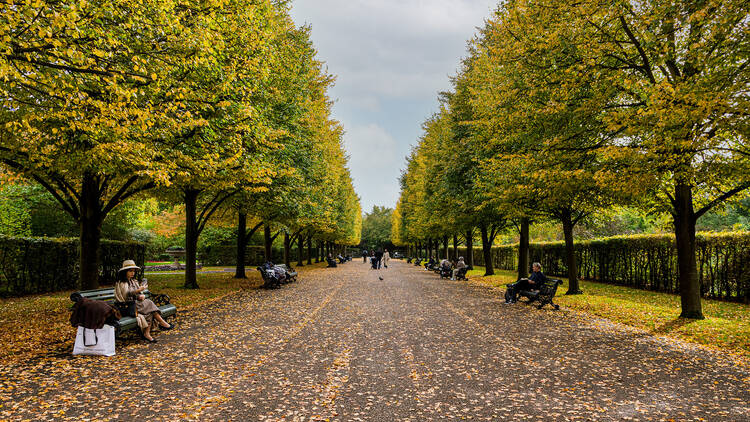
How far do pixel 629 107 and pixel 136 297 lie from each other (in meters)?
13.1

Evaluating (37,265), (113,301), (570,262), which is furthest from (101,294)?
(570,262)

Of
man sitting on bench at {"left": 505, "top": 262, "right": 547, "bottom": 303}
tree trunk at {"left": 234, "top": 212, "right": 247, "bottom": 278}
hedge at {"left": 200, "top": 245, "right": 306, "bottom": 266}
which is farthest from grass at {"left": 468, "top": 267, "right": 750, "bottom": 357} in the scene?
hedge at {"left": 200, "top": 245, "right": 306, "bottom": 266}

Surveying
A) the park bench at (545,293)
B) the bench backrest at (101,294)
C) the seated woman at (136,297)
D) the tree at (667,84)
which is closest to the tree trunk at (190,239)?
the bench backrest at (101,294)

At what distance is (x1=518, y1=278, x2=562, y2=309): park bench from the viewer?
11.8 m

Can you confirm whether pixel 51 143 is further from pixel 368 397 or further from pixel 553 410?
pixel 553 410

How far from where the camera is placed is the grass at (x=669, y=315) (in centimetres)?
787

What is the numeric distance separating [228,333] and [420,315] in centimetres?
499

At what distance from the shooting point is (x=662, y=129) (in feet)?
25.0

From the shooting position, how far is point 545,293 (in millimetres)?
12180

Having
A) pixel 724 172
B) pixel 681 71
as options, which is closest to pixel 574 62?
pixel 681 71

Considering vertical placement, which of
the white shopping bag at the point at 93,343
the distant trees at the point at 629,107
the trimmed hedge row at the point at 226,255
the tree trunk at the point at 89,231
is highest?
the distant trees at the point at 629,107

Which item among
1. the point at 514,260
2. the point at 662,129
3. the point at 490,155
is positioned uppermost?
the point at 490,155

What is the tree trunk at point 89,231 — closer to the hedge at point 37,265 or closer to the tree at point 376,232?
the hedge at point 37,265

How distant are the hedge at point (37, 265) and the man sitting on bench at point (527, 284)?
1732cm
